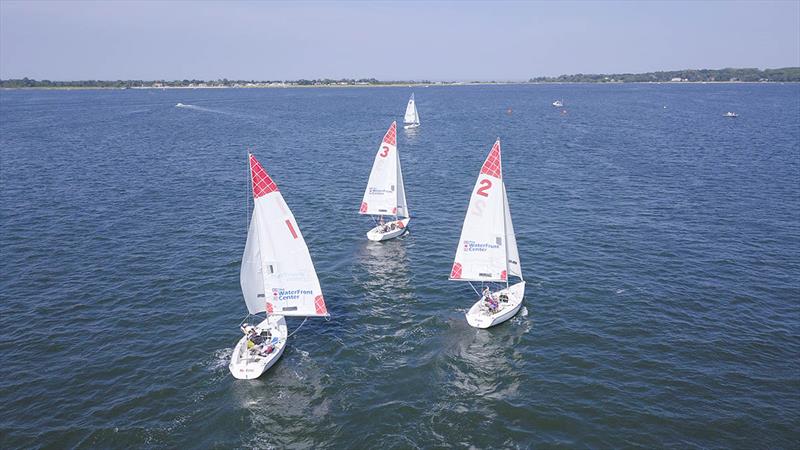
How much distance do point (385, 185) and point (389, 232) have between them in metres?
5.74

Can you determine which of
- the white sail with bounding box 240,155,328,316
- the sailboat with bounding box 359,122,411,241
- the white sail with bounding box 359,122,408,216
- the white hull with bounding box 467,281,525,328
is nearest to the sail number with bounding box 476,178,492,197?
the white hull with bounding box 467,281,525,328

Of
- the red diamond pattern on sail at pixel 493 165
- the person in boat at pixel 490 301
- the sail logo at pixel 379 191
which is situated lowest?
the person in boat at pixel 490 301

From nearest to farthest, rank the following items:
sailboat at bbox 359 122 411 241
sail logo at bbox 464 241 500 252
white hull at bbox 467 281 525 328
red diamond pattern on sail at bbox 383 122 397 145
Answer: white hull at bbox 467 281 525 328, sail logo at bbox 464 241 500 252, red diamond pattern on sail at bbox 383 122 397 145, sailboat at bbox 359 122 411 241

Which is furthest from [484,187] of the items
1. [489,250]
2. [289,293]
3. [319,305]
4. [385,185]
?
[385,185]

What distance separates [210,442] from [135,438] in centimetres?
430

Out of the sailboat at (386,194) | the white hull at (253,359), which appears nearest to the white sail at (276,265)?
the white hull at (253,359)

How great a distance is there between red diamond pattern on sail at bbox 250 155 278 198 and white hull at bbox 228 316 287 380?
1025cm

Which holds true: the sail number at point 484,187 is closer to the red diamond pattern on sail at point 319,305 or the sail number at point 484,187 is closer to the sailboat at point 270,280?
the sailboat at point 270,280

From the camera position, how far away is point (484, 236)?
43.2 m

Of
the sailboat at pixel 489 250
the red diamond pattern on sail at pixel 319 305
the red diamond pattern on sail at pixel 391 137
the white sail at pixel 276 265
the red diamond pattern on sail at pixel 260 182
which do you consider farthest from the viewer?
the red diamond pattern on sail at pixel 391 137

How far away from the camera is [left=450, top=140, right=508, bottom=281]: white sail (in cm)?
4173

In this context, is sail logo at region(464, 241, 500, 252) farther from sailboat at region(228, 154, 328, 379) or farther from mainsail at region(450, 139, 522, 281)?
sailboat at region(228, 154, 328, 379)

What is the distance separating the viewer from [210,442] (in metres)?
28.5

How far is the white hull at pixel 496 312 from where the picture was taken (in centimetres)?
3975
